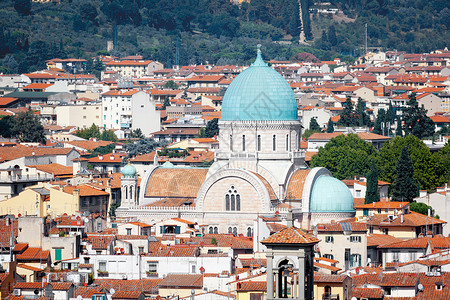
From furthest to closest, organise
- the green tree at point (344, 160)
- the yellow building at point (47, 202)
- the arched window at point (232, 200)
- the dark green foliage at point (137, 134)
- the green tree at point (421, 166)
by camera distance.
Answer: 1. the dark green foliage at point (137, 134)
2. the green tree at point (344, 160)
3. the green tree at point (421, 166)
4. the yellow building at point (47, 202)
5. the arched window at point (232, 200)

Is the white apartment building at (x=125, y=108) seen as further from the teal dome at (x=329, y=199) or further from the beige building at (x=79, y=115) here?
the teal dome at (x=329, y=199)

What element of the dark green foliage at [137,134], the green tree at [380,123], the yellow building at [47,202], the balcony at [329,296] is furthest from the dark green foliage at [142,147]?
the balcony at [329,296]

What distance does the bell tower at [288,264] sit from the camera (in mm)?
36656

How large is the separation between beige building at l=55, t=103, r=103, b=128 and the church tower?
233 ft

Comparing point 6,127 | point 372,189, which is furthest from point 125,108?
point 372,189

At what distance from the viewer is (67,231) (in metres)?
66.2

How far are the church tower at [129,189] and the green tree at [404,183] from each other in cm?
1594

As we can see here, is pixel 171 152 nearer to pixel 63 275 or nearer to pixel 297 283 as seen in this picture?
pixel 63 275

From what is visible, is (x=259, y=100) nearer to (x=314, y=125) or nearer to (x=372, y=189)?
(x=372, y=189)

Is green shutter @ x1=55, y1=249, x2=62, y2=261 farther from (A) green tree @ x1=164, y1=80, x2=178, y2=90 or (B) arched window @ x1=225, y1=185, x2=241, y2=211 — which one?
(A) green tree @ x1=164, y1=80, x2=178, y2=90

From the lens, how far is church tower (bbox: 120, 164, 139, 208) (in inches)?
3027

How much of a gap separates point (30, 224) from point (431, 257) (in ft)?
48.1

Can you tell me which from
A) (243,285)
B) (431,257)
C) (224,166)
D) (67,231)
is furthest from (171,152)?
(243,285)

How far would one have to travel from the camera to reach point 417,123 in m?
126
